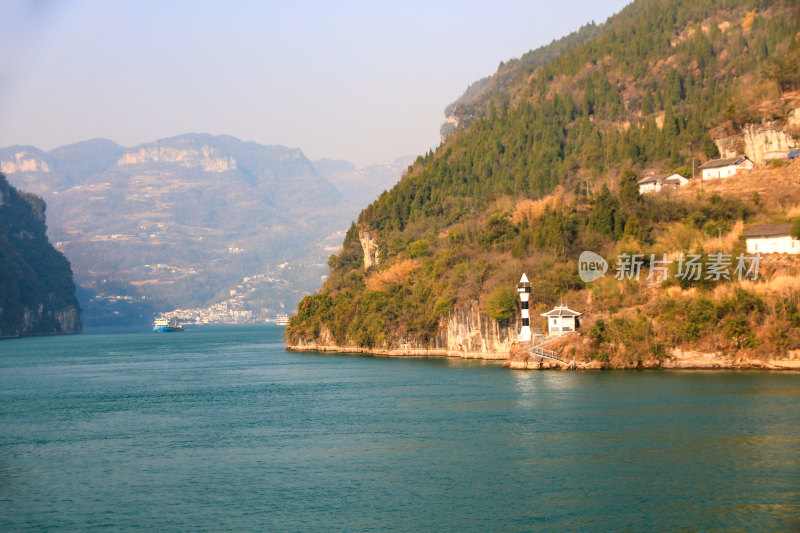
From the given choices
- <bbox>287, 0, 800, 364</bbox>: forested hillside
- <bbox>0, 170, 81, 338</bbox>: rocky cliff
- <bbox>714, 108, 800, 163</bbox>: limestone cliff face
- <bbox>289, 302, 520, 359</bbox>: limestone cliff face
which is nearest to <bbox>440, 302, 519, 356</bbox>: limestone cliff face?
<bbox>289, 302, 520, 359</bbox>: limestone cliff face

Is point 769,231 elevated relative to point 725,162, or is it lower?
lower

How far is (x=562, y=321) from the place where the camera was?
5409 cm

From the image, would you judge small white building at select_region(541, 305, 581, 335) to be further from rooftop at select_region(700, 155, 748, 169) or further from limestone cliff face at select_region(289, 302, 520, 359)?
rooftop at select_region(700, 155, 748, 169)

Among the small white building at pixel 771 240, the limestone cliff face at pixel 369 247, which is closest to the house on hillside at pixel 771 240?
the small white building at pixel 771 240

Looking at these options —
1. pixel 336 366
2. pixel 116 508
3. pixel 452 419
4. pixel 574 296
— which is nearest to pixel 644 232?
pixel 574 296

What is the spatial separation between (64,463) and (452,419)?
50.9ft

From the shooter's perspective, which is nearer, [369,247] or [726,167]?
[726,167]

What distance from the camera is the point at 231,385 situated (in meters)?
52.5

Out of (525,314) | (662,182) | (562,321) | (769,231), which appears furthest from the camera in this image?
(662,182)

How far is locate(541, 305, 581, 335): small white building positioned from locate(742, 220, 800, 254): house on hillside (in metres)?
12.2

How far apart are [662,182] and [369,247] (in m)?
37.0

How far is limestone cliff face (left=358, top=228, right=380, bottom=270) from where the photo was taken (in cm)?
9675

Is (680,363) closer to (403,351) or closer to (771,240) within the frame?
(771,240)

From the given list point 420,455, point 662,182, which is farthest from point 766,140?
point 420,455
